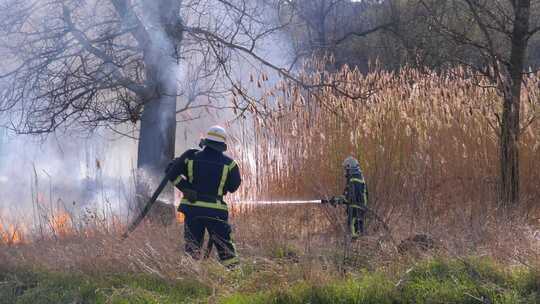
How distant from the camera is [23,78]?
9.72 metres

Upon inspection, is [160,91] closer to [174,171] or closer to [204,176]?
[174,171]

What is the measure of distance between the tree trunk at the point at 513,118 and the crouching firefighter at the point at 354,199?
173 centimetres

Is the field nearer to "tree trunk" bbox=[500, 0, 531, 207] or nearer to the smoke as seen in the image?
"tree trunk" bbox=[500, 0, 531, 207]

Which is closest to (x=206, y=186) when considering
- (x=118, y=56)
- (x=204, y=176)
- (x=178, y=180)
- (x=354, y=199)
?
(x=204, y=176)

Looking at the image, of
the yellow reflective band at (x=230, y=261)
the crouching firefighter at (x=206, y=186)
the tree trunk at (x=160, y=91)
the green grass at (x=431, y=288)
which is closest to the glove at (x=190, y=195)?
the crouching firefighter at (x=206, y=186)

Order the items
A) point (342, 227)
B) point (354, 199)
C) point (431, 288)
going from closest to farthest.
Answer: point (431, 288), point (342, 227), point (354, 199)

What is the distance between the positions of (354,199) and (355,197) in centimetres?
16

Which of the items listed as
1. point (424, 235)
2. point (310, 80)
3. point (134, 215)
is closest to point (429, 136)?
point (310, 80)

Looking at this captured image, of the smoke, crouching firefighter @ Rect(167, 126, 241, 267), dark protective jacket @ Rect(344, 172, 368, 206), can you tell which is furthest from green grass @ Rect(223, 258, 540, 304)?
the smoke

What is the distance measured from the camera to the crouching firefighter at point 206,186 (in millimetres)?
7578

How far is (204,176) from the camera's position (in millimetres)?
7590

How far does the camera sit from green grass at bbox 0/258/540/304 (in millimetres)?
5754

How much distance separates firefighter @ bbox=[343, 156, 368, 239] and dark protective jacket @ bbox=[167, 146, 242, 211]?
139 cm

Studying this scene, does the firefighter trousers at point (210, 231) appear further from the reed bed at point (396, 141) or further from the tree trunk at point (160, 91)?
the tree trunk at point (160, 91)
